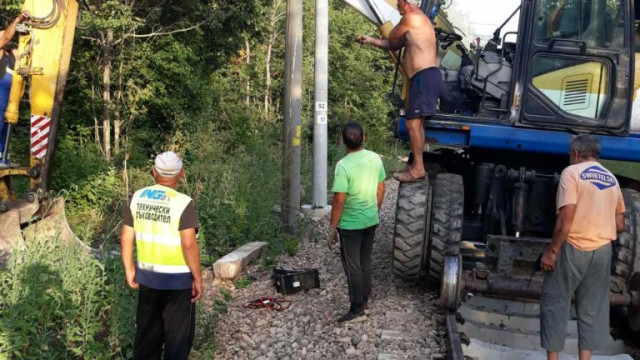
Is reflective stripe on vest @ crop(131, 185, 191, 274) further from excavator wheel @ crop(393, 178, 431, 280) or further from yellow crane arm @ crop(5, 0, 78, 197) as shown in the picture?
yellow crane arm @ crop(5, 0, 78, 197)

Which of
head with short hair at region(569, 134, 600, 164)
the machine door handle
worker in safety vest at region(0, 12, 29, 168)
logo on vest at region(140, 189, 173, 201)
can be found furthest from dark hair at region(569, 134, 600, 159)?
worker in safety vest at region(0, 12, 29, 168)

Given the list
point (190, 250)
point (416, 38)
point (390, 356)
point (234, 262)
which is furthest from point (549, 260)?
point (234, 262)

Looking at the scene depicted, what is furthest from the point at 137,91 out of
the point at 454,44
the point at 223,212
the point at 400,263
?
the point at 400,263

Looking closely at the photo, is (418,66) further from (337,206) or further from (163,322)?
(163,322)

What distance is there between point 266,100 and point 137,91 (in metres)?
9.57

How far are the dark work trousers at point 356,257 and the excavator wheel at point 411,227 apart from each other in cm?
55

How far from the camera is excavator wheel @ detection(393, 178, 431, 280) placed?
269 inches

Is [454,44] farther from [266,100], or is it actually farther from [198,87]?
[266,100]

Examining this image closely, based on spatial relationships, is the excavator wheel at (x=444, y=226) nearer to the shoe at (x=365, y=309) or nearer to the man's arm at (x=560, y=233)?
the shoe at (x=365, y=309)

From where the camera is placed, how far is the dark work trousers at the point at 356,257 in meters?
6.30

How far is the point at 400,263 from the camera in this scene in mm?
6980

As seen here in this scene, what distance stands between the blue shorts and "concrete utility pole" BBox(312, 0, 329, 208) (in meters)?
5.18

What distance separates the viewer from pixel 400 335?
5.89 meters

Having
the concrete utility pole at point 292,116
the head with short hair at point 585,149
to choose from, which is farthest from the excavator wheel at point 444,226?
Answer: the concrete utility pole at point 292,116
